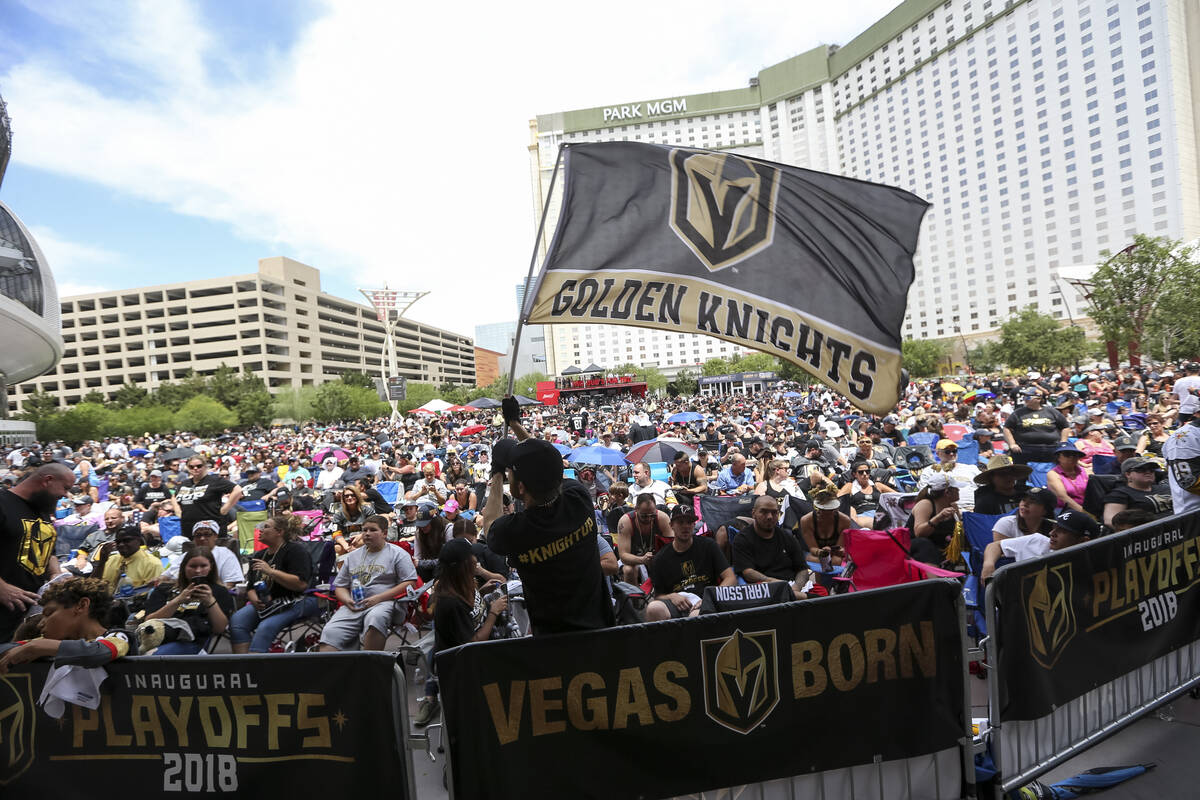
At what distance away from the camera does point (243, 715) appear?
2.78 meters

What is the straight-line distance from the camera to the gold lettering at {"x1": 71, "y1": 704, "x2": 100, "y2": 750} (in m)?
2.88

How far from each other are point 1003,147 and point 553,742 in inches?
5672

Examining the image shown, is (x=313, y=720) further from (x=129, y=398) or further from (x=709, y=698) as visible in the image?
(x=129, y=398)

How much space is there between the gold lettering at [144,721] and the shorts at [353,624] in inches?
98.7

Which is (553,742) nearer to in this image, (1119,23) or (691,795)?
(691,795)

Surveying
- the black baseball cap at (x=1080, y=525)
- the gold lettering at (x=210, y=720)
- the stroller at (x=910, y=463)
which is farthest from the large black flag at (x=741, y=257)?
the stroller at (x=910, y=463)

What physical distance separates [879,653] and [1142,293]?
4319cm

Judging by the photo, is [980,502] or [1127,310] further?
[1127,310]

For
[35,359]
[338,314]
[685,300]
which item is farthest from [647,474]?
[338,314]

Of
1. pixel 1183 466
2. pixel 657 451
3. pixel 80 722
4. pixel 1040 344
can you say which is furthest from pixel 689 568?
pixel 1040 344

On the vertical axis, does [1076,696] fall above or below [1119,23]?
below

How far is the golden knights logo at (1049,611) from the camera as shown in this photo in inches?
134

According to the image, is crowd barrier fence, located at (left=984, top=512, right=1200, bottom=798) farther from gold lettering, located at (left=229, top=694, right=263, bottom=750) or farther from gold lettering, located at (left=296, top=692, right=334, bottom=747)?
gold lettering, located at (left=229, top=694, right=263, bottom=750)

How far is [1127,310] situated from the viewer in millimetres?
Result: 34594
